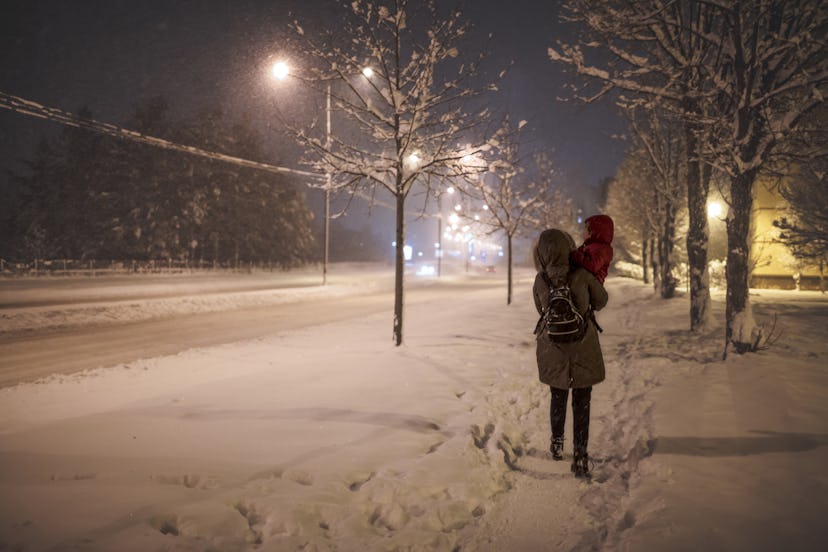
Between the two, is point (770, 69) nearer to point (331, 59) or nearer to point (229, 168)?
point (331, 59)

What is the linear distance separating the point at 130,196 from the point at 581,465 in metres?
46.9

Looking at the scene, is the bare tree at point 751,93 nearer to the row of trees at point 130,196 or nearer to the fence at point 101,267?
the fence at point 101,267

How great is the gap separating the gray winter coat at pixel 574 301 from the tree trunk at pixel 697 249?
8.81 meters

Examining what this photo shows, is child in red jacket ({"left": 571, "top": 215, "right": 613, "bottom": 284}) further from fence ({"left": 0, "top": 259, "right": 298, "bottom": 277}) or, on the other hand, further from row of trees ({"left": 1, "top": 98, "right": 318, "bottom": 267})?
row of trees ({"left": 1, "top": 98, "right": 318, "bottom": 267})

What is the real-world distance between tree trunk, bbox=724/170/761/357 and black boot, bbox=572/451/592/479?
5719 mm

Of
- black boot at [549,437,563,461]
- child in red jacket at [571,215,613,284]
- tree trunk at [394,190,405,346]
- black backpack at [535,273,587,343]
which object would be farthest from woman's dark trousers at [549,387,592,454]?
tree trunk at [394,190,405,346]

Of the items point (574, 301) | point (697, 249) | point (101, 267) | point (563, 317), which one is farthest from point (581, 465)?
point (101, 267)

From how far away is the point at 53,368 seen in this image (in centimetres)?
882

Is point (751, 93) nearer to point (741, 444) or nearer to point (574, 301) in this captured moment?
point (741, 444)

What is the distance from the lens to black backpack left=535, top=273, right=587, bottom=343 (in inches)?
149

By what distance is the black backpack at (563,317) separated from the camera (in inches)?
149

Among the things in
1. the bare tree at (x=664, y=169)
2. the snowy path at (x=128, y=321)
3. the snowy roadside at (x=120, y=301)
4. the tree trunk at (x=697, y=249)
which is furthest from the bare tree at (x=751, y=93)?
the snowy roadside at (x=120, y=301)

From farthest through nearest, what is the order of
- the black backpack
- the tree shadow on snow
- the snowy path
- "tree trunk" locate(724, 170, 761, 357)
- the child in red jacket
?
the snowy path
"tree trunk" locate(724, 170, 761, 357)
the tree shadow on snow
the child in red jacket
the black backpack

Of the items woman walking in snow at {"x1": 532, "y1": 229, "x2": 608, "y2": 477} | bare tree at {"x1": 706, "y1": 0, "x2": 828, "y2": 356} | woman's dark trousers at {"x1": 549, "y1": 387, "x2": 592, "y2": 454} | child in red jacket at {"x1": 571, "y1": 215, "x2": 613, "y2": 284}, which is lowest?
woman's dark trousers at {"x1": 549, "y1": 387, "x2": 592, "y2": 454}
